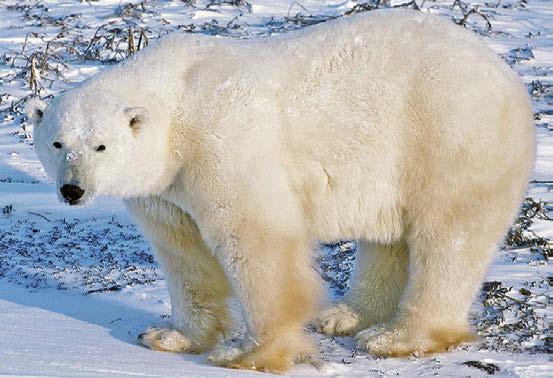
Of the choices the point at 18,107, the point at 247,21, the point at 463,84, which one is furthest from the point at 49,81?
the point at 463,84

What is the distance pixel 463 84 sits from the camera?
15.7ft

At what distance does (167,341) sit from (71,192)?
1.04 m

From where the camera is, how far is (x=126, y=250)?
6688 millimetres

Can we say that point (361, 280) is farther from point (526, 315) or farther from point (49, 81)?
point (49, 81)

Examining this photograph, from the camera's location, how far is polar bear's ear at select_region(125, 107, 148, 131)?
174 inches

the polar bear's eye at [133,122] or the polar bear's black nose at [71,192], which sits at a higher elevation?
the polar bear's eye at [133,122]

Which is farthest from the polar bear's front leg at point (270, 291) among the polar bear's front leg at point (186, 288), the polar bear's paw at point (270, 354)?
the polar bear's front leg at point (186, 288)

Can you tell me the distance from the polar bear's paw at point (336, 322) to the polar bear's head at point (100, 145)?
1.22 metres

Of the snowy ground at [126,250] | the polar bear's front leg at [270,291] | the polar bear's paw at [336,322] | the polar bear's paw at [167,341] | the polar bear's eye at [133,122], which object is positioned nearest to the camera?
the polar bear's eye at [133,122]

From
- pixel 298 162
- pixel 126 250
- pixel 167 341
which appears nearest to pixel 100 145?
pixel 298 162

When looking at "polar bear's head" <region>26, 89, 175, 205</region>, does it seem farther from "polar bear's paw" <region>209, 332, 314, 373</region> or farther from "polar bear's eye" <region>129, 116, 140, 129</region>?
"polar bear's paw" <region>209, 332, 314, 373</region>

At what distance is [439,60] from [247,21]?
21.7 ft

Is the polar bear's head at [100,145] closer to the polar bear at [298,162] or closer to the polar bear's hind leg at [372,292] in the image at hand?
the polar bear at [298,162]

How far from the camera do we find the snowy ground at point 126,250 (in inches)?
183
